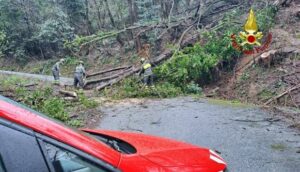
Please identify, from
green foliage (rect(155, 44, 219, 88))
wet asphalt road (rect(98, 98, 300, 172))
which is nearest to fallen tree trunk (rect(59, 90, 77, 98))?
wet asphalt road (rect(98, 98, 300, 172))

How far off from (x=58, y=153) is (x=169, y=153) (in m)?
0.93

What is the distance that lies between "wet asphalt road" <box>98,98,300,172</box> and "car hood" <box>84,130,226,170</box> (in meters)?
3.60

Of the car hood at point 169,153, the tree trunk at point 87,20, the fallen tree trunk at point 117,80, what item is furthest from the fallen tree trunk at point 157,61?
the tree trunk at point 87,20

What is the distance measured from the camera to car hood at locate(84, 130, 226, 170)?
2.42 metres

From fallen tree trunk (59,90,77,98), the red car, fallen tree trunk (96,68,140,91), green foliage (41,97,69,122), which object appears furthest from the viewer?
fallen tree trunk (96,68,140,91)

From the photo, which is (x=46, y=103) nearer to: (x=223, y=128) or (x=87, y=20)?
(x=223, y=128)

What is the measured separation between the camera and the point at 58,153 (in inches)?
74.3

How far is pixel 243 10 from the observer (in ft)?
62.4

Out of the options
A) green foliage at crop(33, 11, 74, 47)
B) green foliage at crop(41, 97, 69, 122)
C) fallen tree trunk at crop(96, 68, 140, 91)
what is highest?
green foliage at crop(33, 11, 74, 47)

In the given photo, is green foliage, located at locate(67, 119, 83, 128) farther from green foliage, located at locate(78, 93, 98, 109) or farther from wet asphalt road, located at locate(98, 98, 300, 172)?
green foliage, located at locate(78, 93, 98, 109)

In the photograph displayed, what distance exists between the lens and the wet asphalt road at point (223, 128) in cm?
673

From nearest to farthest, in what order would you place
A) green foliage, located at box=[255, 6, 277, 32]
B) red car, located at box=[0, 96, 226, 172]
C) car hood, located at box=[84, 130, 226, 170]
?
red car, located at box=[0, 96, 226, 172] < car hood, located at box=[84, 130, 226, 170] < green foliage, located at box=[255, 6, 277, 32]

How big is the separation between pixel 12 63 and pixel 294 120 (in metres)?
30.2

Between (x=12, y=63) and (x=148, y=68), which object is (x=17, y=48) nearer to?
(x=12, y=63)
